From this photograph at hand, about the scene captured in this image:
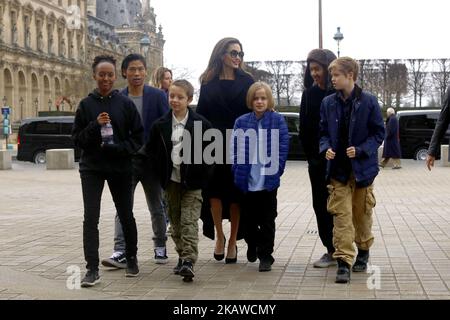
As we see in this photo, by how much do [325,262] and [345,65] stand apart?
73.7 inches

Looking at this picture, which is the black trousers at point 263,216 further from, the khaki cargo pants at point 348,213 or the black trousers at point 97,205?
the black trousers at point 97,205

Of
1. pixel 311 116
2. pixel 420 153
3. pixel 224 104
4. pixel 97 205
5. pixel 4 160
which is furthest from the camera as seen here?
pixel 420 153

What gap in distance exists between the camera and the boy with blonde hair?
693 cm

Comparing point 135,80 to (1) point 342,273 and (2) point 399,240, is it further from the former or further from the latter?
(2) point 399,240

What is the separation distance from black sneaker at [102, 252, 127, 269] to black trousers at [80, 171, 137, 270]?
0.41 m

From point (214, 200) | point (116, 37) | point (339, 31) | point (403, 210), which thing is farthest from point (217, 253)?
point (116, 37)

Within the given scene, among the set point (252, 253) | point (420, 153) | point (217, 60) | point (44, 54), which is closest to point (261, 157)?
point (252, 253)

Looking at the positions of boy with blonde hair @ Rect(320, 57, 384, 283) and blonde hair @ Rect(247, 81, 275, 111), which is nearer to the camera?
boy with blonde hair @ Rect(320, 57, 384, 283)

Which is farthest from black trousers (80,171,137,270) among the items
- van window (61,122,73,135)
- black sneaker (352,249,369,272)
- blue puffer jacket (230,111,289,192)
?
van window (61,122,73,135)

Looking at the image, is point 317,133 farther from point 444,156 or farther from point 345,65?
point 444,156

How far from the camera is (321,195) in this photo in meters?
7.66

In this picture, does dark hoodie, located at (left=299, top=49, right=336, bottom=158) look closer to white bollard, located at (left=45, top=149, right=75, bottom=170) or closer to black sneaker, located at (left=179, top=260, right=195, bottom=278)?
black sneaker, located at (left=179, top=260, right=195, bottom=278)

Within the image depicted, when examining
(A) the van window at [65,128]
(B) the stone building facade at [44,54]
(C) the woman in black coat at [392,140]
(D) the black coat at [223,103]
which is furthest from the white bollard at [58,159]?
(B) the stone building facade at [44,54]

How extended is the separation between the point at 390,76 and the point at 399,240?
8122 cm
